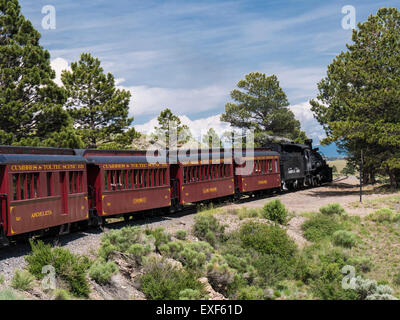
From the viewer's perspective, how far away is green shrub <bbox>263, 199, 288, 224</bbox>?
74.7 ft

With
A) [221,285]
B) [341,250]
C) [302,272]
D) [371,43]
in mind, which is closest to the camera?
[221,285]

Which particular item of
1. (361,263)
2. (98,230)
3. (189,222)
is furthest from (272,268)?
(98,230)

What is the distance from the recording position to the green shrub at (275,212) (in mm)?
22781

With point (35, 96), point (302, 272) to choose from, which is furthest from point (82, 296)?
point (35, 96)

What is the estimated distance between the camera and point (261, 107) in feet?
190

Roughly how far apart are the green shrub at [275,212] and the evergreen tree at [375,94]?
1190 cm

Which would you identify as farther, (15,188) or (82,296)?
(15,188)

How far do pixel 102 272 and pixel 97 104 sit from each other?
115ft

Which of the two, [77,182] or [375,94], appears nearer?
[77,182]

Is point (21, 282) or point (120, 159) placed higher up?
point (120, 159)

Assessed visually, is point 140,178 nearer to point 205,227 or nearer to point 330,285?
point 205,227
